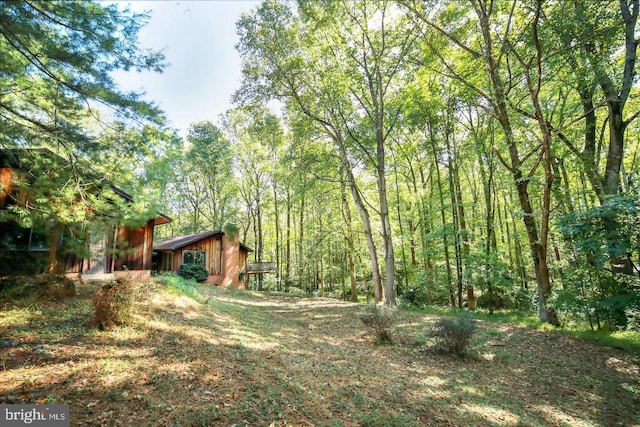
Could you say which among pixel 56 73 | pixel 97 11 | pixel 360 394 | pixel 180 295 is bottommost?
pixel 360 394

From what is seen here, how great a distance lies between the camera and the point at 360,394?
14.8 feet

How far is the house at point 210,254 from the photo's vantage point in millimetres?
19031

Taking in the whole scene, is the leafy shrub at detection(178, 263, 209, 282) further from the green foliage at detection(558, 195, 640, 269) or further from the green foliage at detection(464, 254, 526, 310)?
the green foliage at detection(558, 195, 640, 269)

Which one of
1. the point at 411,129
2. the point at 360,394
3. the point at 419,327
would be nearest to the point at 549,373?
the point at 419,327

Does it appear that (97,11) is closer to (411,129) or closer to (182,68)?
(182,68)

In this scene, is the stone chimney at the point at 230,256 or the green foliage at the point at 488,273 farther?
the stone chimney at the point at 230,256

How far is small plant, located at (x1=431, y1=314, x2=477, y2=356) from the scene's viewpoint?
6715 millimetres

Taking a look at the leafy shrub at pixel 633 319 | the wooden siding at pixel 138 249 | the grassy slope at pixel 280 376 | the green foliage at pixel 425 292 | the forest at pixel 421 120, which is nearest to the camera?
the grassy slope at pixel 280 376

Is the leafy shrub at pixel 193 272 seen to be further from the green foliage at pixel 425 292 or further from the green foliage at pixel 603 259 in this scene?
the green foliage at pixel 603 259

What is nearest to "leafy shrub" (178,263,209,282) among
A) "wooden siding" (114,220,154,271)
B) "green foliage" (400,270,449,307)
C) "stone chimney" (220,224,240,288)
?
"stone chimney" (220,224,240,288)

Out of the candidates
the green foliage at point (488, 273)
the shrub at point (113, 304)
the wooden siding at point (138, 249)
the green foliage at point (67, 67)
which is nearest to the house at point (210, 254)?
the wooden siding at point (138, 249)

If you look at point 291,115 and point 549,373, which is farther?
point 291,115

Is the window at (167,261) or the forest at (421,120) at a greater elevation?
the forest at (421,120)

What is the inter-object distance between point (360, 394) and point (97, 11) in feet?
23.1
